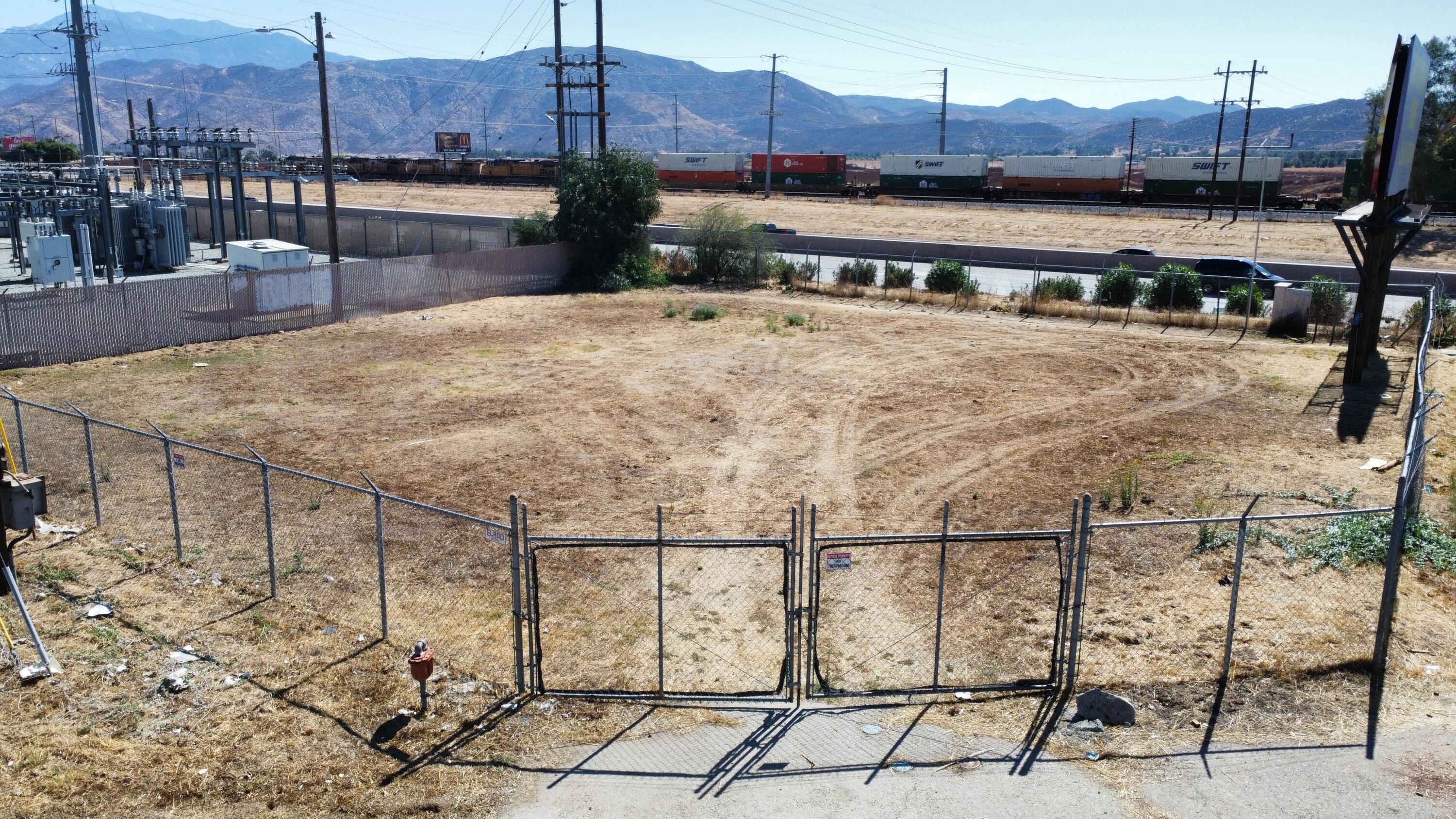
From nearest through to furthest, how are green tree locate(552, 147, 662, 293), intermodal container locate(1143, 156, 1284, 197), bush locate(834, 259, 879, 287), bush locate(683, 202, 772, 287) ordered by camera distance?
green tree locate(552, 147, 662, 293) → bush locate(834, 259, 879, 287) → bush locate(683, 202, 772, 287) → intermodal container locate(1143, 156, 1284, 197)

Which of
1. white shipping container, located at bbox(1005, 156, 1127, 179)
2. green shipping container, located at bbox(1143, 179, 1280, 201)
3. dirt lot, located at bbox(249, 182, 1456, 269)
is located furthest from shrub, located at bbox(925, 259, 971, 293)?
green shipping container, located at bbox(1143, 179, 1280, 201)

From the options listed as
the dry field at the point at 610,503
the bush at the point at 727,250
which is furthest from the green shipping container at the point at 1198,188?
the dry field at the point at 610,503

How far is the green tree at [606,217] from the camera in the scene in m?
42.1

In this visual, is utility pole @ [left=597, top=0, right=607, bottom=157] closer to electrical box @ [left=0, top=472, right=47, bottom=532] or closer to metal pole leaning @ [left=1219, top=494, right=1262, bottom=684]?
electrical box @ [left=0, top=472, right=47, bottom=532]

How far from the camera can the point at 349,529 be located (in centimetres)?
1520

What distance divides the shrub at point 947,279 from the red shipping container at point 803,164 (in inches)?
2291

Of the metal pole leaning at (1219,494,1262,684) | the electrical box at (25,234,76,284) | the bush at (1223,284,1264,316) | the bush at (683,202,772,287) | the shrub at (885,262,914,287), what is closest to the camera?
the metal pole leaning at (1219,494,1262,684)

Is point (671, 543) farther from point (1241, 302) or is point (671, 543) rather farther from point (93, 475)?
point (1241, 302)

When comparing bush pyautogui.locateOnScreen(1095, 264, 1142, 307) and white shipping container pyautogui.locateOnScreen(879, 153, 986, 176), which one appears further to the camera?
white shipping container pyautogui.locateOnScreen(879, 153, 986, 176)

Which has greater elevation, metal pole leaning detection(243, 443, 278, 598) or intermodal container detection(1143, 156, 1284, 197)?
intermodal container detection(1143, 156, 1284, 197)

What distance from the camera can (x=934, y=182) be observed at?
92562 millimetres

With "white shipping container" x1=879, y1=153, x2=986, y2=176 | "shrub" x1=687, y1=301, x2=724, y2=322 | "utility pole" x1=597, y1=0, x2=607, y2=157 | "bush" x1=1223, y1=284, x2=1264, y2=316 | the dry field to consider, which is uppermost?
"utility pole" x1=597, y1=0, x2=607, y2=157

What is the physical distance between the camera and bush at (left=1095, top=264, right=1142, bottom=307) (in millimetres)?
37125

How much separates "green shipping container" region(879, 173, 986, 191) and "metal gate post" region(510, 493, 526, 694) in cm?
8513
